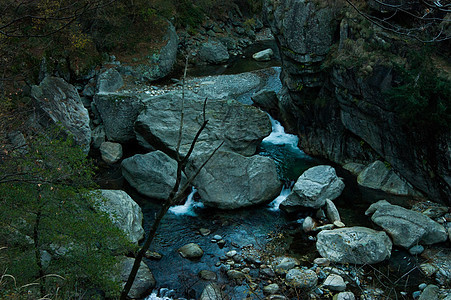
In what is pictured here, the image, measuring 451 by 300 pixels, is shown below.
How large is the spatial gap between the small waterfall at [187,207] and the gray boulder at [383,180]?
6.51m

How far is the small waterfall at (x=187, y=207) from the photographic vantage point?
13.2 meters

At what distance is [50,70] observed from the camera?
18.6 meters

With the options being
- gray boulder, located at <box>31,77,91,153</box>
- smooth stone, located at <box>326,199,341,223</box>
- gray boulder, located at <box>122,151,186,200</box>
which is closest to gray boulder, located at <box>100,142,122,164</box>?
gray boulder, located at <box>31,77,91,153</box>

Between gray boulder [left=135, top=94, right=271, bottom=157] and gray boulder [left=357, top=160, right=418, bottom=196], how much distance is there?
460cm

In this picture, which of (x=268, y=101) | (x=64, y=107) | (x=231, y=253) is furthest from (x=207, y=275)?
(x=268, y=101)

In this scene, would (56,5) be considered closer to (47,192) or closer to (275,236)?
(47,192)

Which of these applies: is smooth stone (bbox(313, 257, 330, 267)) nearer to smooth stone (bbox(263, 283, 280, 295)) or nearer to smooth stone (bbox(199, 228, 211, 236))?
smooth stone (bbox(263, 283, 280, 295))

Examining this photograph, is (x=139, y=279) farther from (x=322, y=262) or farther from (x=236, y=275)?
(x=322, y=262)

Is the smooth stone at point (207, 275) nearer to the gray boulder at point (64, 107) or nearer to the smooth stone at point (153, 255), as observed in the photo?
the smooth stone at point (153, 255)

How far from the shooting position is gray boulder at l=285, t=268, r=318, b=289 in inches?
376

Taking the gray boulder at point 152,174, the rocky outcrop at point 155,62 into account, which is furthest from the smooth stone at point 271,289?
the rocky outcrop at point 155,62

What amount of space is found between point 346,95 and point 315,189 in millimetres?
4423

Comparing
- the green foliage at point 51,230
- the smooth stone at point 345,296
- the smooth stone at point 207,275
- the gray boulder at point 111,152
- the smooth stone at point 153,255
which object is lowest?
the gray boulder at point 111,152

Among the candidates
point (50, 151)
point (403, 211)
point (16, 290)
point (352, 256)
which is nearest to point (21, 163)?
point (50, 151)
